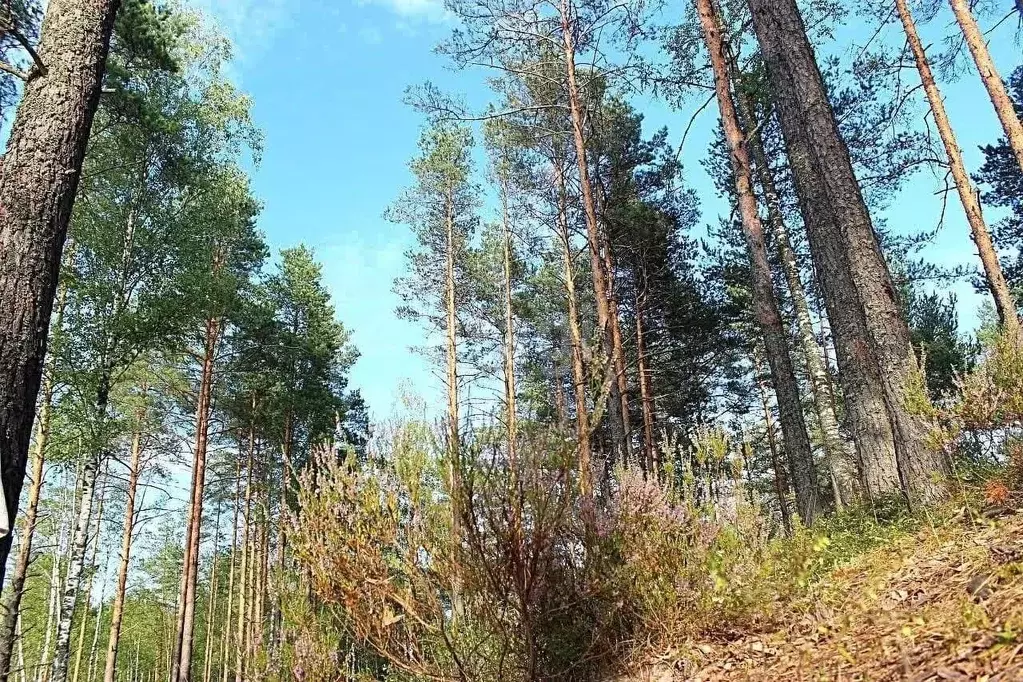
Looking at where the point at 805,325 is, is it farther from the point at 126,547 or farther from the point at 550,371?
A: the point at 126,547

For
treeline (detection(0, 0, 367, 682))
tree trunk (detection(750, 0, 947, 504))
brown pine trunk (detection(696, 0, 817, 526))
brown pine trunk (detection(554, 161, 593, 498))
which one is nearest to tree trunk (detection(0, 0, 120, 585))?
treeline (detection(0, 0, 367, 682))

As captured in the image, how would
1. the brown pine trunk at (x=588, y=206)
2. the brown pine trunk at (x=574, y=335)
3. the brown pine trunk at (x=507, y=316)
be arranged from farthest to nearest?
the brown pine trunk at (x=507, y=316)
the brown pine trunk at (x=588, y=206)
the brown pine trunk at (x=574, y=335)

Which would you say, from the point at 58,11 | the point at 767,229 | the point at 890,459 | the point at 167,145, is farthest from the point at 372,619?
the point at 767,229

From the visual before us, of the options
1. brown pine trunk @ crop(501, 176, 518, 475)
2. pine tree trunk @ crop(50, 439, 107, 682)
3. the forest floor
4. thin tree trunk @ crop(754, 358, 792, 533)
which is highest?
brown pine trunk @ crop(501, 176, 518, 475)

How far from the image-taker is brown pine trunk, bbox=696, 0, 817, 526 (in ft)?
20.5

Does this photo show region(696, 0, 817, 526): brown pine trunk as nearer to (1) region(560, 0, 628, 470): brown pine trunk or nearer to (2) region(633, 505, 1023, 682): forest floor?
(1) region(560, 0, 628, 470): brown pine trunk

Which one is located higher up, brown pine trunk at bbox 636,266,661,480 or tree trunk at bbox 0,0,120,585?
brown pine trunk at bbox 636,266,661,480

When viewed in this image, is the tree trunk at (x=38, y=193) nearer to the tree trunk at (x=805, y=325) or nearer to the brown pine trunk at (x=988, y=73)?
the tree trunk at (x=805, y=325)

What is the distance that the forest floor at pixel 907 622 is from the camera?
186 cm

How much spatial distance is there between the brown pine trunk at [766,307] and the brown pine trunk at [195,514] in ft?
31.3

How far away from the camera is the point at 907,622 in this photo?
7.52ft

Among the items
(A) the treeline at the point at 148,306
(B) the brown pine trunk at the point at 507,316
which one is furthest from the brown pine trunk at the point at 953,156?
(B) the brown pine trunk at the point at 507,316

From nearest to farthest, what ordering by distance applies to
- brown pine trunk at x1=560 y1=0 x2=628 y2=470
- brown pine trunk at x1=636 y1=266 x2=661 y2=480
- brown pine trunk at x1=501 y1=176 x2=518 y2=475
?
brown pine trunk at x1=560 y1=0 x2=628 y2=470
brown pine trunk at x1=636 y1=266 x2=661 y2=480
brown pine trunk at x1=501 y1=176 x2=518 y2=475

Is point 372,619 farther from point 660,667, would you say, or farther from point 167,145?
point 167,145
